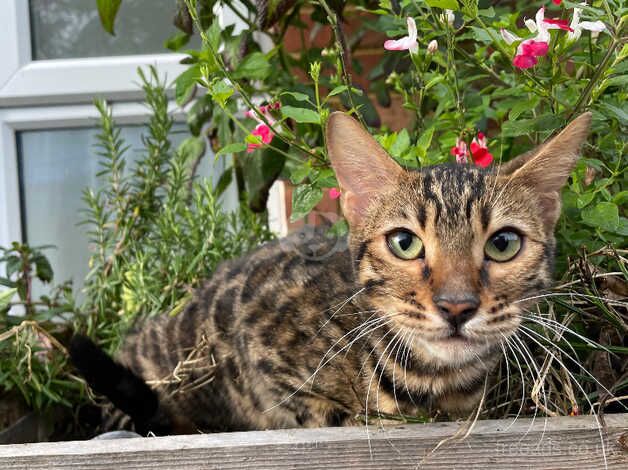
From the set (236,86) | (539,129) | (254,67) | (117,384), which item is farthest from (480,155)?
(117,384)

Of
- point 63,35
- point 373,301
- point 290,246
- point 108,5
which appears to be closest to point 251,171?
point 290,246

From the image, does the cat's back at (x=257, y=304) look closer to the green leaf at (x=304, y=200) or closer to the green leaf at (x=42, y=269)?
the green leaf at (x=304, y=200)

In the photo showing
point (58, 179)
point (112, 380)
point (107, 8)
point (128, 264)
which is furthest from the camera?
point (58, 179)

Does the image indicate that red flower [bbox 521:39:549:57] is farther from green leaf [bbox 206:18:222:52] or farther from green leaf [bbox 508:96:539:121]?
green leaf [bbox 206:18:222:52]

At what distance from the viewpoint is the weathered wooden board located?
112 centimetres

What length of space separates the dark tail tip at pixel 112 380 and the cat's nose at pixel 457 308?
77 centimetres

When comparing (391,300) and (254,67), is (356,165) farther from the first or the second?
(254,67)

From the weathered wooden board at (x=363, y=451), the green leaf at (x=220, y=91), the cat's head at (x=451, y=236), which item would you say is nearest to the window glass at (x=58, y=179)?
the green leaf at (x=220, y=91)

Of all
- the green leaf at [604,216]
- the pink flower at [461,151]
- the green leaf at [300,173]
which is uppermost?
the pink flower at [461,151]

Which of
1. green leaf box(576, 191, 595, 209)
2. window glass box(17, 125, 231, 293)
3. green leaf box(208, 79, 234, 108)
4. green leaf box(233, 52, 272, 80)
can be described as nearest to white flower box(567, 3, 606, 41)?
green leaf box(576, 191, 595, 209)

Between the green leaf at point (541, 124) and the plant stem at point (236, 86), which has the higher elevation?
the plant stem at point (236, 86)

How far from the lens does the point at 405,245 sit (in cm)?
128

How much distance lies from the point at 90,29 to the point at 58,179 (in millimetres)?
625

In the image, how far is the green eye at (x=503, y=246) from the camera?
1.25 metres
